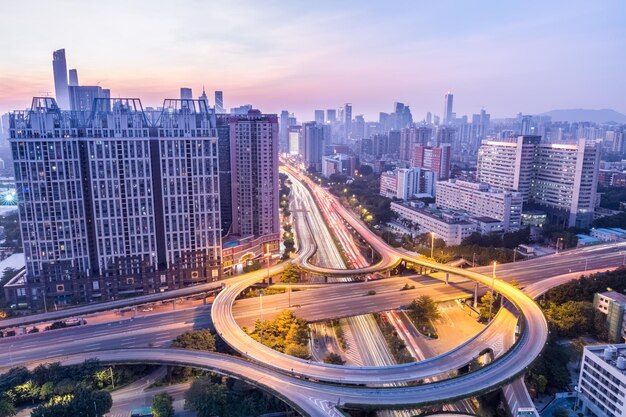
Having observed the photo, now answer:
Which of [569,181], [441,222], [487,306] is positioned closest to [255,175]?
[441,222]

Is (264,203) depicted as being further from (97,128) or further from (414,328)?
(414,328)

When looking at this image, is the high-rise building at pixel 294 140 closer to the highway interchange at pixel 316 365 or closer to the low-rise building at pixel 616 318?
the highway interchange at pixel 316 365

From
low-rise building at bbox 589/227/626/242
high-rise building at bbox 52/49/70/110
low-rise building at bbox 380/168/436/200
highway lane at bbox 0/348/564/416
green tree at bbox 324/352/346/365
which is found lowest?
green tree at bbox 324/352/346/365

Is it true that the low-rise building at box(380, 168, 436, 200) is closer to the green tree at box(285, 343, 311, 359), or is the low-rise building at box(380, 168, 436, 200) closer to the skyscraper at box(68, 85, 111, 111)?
the skyscraper at box(68, 85, 111, 111)

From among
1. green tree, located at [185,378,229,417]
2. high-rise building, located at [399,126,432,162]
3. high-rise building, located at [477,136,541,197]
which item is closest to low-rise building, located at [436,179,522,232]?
high-rise building, located at [477,136,541,197]

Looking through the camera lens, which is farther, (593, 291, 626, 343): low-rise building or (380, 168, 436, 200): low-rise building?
(380, 168, 436, 200): low-rise building

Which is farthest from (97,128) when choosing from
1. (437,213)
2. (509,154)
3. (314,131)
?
(314,131)

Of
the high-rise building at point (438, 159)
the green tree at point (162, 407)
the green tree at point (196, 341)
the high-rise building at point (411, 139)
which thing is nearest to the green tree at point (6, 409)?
the green tree at point (162, 407)
